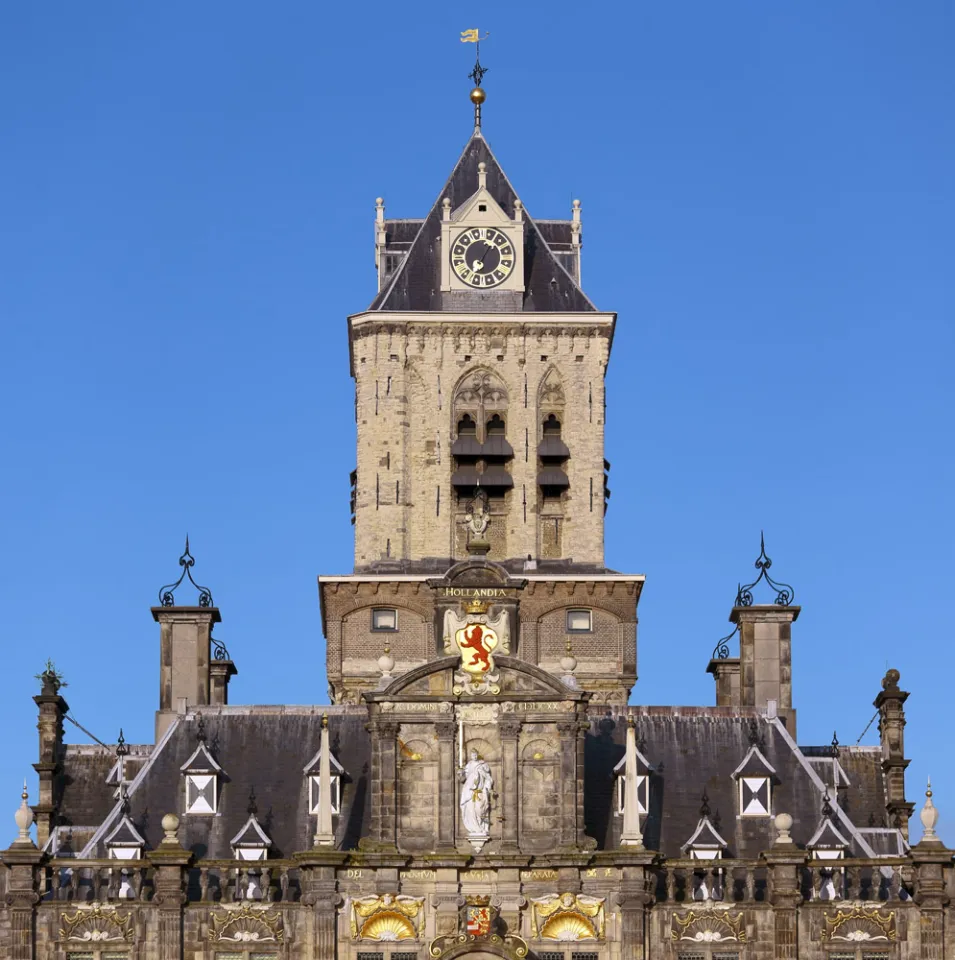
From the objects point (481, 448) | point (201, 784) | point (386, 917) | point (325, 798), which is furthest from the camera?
point (481, 448)

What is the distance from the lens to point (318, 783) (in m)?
115

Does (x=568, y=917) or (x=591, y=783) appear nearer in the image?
(x=568, y=917)

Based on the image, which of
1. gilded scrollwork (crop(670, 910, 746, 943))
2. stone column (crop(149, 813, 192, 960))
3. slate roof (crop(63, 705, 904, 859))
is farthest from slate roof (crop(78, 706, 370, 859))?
gilded scrollwork (crop(670, 910, 746, 943))

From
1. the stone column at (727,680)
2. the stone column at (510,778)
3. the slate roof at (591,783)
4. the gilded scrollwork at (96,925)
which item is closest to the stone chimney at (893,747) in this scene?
the slate roof at (591,783)

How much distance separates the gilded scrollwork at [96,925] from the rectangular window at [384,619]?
23288mm

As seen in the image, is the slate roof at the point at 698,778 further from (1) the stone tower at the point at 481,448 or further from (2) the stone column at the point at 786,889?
(1) the stone tower at the point at 481,448

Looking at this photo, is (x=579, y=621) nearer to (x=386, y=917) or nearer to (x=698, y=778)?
(x=698, y=778)

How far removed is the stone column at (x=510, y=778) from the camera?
111000 mm

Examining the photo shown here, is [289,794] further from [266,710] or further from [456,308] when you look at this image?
[456,308]

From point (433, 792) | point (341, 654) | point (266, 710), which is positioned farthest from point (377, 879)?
point (341, 654)

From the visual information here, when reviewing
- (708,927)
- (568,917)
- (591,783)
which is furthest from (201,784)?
(708,927)

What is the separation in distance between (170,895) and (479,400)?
3111 cm

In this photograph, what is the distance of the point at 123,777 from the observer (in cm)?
11962

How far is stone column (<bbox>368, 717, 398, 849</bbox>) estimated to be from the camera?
111000mm
